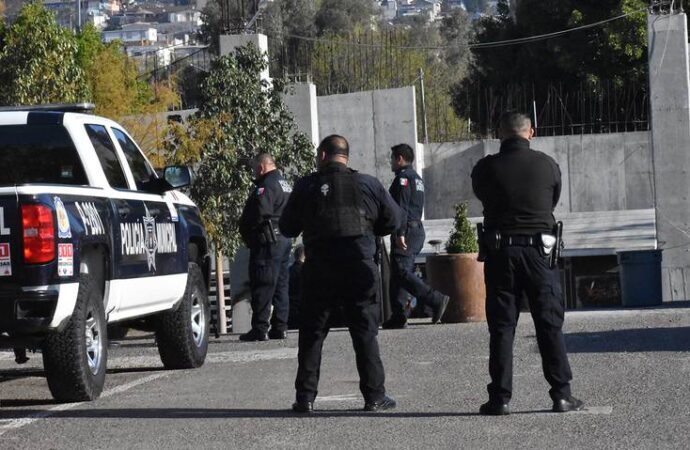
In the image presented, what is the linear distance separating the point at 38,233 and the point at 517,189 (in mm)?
2955

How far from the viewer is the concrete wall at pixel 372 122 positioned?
1483 inches

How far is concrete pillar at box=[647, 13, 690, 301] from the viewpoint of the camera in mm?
22844

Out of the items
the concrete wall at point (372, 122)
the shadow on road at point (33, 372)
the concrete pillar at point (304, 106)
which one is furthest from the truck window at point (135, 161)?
the concrete wall at point (372, 122)

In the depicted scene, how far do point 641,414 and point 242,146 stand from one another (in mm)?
14579

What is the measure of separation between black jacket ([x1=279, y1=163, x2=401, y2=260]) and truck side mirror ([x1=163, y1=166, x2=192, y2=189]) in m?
2.02

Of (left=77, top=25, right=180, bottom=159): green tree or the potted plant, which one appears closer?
the potted plant

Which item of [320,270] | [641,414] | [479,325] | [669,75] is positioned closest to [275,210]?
[479,325]

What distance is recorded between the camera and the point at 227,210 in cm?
2231

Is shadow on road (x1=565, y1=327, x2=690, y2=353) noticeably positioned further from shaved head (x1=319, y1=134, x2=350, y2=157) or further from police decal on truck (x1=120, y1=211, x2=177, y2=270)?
shaved head (x1=319, y1=134, x2=350, y2=157)

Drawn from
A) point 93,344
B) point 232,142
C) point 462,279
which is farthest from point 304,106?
point 93,344

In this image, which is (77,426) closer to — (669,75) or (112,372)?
(112,372)

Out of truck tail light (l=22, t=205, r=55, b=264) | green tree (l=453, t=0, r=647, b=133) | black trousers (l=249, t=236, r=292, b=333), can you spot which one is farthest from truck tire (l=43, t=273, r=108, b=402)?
green tree (l=453, t=0, r=647, b=133)

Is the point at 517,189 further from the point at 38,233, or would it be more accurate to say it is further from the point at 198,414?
the point at 38,233

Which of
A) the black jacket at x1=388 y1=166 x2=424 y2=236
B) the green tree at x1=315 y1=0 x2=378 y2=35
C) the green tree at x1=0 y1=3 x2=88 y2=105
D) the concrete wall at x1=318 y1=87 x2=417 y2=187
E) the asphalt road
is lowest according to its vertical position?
the asphalt road
